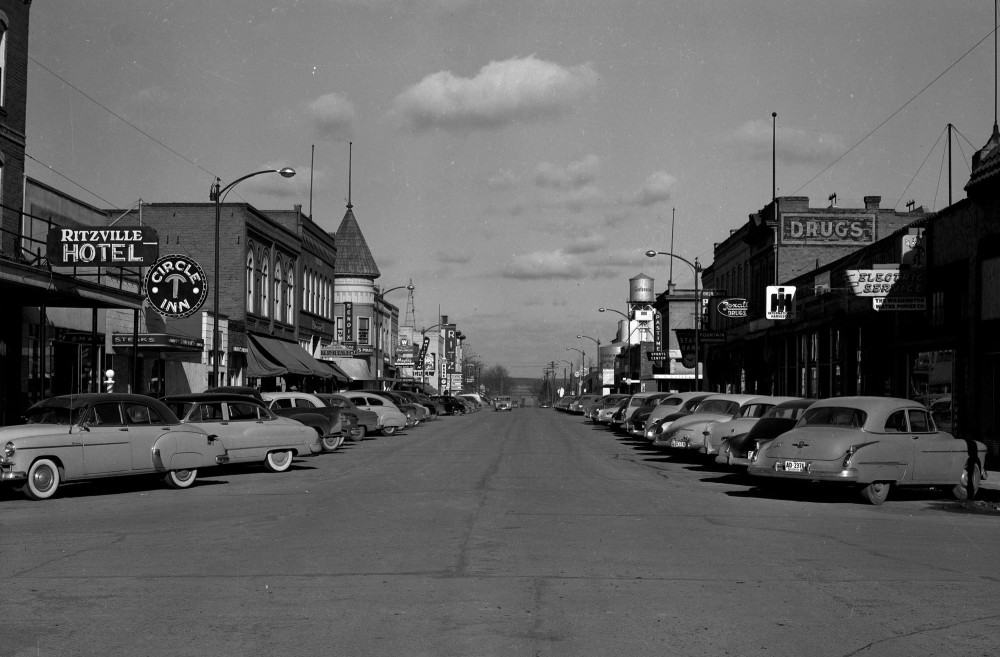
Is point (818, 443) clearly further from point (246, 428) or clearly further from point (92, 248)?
point (92, 248)

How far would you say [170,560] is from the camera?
10.1m

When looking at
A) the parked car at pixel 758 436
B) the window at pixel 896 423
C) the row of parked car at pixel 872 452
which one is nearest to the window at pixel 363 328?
the parked car at pixel 758 436

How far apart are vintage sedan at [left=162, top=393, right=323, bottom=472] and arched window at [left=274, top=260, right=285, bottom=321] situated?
114 feet

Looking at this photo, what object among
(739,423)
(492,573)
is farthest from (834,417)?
(492,573)

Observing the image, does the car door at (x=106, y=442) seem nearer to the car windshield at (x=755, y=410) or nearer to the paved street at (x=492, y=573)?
the paved street at (x=492, y=573)

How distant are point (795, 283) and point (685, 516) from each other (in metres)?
30.5

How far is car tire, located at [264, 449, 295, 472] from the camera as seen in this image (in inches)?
819

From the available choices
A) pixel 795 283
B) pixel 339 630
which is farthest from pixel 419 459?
pixel 795 283

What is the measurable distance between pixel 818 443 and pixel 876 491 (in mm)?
1136

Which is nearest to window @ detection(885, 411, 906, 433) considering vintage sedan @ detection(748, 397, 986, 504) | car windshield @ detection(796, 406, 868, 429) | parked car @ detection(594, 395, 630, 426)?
vintage sedan @ detection(748, 397, 986, 504)

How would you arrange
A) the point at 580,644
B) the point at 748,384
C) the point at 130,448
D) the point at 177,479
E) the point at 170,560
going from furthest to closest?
the point at 748,384
the point at 177,479
the point at 130,448
the point at 170,560
the point at 580,644

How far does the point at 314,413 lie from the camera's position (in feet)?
87.0

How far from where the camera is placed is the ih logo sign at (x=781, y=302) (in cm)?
3681

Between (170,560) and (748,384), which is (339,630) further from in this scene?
(748,384)
